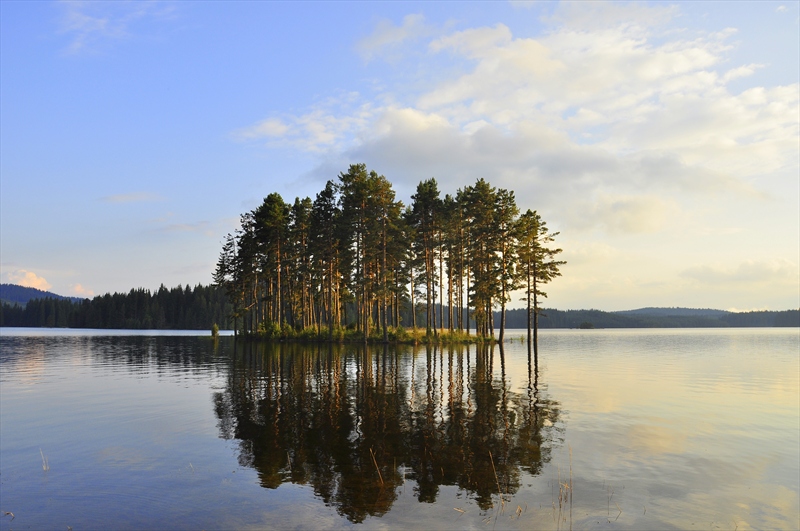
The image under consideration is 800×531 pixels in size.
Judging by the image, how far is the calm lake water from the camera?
10.8m

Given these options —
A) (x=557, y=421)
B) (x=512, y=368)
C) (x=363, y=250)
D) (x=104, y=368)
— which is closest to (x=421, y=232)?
(x=363, y=250)

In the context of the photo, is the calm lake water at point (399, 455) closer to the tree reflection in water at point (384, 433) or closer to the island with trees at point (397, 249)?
the tree reflection in water at point (384, 433)

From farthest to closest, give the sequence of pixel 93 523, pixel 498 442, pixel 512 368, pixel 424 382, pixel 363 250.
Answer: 1. pixel 363 250
2. pixel 512 368
3. pixel 424 382
4. pixel 498 442
5. pixel 93 523

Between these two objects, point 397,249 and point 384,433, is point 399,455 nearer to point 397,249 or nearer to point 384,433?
point 384,433

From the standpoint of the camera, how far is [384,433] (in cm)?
1788

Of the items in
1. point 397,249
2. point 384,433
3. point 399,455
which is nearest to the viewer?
point 399,455

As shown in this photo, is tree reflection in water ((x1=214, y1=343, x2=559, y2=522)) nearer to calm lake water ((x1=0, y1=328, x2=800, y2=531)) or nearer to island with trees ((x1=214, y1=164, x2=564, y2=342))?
calm lake water ((x1=0, y1=328, x2=800, y2=531))

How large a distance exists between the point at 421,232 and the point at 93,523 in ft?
225

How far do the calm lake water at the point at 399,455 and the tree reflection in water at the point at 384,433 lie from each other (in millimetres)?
80

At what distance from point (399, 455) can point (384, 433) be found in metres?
2.87

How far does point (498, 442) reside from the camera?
16.6 m

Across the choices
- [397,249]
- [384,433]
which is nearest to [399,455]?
[384,433]

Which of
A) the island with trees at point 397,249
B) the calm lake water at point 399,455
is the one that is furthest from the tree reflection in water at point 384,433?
the island with trees at point 397,249

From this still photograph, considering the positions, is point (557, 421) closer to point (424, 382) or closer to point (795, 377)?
point (424, 382)
